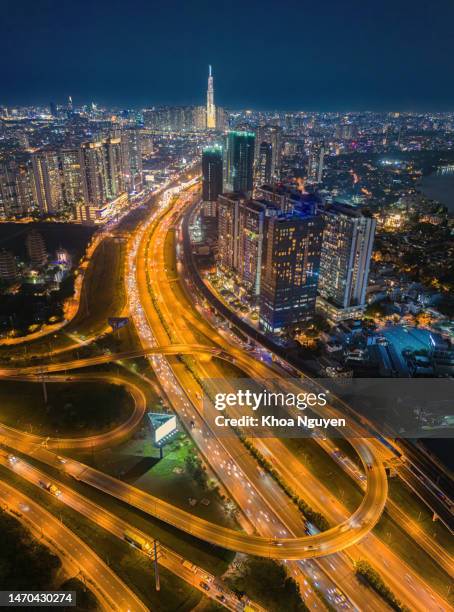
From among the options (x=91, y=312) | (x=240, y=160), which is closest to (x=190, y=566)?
(x=91, y=312)

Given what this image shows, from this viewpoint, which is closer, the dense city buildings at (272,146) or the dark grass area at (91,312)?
the dark grass area at (91,312)

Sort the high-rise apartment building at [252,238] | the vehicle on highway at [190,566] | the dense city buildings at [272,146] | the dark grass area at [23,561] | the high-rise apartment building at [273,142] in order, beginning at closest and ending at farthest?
1. the dark grass area at [23,561]
2. the vehicle on highway at [190,566]
3. the high-rise apartment building at [252,238]
4. the dense city buildings at [272,146]
5. the high-rise apartment building at [273,142]

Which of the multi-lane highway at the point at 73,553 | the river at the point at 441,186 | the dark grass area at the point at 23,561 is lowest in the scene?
the multi-lane highway at the point at 73,553

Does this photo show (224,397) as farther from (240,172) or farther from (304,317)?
(240,172)

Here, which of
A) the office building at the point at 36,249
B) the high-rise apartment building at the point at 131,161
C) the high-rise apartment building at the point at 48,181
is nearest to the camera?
the office building at the point at 36,249

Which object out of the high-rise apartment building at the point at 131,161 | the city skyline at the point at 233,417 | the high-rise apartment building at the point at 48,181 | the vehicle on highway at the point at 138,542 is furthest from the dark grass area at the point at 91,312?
the high-rise apartment building at the point at 131,161

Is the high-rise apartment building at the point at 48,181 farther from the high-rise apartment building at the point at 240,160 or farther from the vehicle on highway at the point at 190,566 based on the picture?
the vehicle on highway at the point at 190,566
